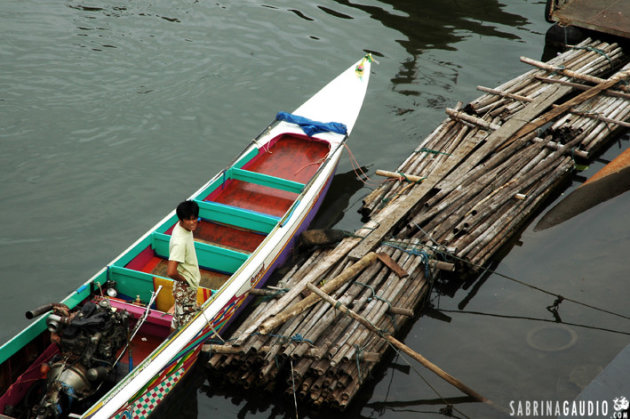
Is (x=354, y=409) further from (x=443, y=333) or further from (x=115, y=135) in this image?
(x=115, y=135)

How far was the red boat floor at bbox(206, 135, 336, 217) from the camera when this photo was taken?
43.0 ft

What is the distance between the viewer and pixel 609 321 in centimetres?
1123

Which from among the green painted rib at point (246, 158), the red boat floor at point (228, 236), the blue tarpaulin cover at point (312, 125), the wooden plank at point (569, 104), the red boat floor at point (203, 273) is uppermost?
the wooden plank at point (569, 104)

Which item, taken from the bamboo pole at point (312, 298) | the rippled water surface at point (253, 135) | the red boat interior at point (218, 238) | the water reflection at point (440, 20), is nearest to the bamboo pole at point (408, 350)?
the bamboo pole at point (312, 298)

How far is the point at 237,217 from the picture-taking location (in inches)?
479

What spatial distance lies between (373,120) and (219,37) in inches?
258

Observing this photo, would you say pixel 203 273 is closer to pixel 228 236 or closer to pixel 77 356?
pixel 228 236

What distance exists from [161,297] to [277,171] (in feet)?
15.8

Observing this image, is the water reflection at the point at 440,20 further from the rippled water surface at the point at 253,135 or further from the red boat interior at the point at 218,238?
the red boat interior at the point at 218,238

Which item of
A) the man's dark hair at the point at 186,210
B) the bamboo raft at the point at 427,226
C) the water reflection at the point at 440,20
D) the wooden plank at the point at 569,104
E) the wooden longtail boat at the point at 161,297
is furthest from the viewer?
the water reflection at the point at 440,20

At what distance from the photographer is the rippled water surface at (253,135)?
1059 cm

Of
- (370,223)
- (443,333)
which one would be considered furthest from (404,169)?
(443,333)

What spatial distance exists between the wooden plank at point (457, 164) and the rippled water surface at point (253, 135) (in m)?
1.66

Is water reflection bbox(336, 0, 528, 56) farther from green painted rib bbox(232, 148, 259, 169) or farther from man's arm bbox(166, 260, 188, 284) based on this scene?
man's arm bbox(166, 260, 188, 284)
